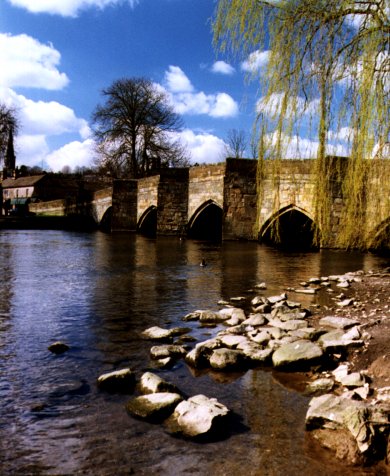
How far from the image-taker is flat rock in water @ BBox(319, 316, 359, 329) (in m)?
5.16

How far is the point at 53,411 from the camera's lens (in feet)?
10.4

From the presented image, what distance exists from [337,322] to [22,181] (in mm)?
66042

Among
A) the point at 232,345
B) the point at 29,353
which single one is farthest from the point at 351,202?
the point at 29,353

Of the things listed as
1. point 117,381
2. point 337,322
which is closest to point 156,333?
point 117,381

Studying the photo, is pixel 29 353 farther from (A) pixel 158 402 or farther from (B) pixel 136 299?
(B) pixel 136 299

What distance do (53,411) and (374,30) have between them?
14.8 ft

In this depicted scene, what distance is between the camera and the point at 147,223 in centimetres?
2873

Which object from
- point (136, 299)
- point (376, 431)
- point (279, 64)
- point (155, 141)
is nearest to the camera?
point (376, 431)

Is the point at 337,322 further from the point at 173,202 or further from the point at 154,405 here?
the point at 173,202

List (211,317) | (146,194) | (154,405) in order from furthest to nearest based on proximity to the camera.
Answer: (146,194) < (211,317) < (154,405)

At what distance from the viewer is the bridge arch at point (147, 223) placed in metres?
27.6

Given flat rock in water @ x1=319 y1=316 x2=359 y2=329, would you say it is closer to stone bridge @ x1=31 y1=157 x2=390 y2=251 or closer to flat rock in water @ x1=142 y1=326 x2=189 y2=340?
flat rock in water @ x1=142 y1=326 x2=189 y2=340

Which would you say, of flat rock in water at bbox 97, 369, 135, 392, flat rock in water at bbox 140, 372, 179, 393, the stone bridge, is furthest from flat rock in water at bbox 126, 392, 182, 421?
the stone bridge

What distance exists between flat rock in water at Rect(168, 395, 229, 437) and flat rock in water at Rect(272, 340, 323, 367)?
3.49ft
